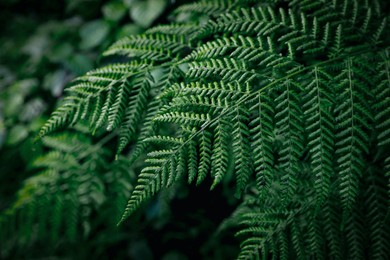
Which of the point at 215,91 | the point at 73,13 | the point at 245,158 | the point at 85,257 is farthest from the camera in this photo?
the point at 73,13

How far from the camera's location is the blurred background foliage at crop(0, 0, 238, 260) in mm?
1885

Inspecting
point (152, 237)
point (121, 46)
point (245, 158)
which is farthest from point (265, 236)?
point (152, 237)

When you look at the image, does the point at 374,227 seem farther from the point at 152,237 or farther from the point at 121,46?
the point at 152,237

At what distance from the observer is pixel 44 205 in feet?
5.91

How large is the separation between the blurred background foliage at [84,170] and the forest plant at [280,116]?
0.68 meters

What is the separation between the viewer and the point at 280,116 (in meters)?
1.04

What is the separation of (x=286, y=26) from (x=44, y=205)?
5.48 ft

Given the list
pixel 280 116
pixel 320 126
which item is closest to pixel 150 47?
pixel 280 116

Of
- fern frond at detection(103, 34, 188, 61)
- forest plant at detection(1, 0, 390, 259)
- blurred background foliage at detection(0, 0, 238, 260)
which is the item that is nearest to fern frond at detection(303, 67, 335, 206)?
forest plant at detection(1, 0, 390, 259)

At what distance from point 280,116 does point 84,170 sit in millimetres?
1368

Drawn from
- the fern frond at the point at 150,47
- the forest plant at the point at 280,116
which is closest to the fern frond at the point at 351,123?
the forest plant at the point at 280,116

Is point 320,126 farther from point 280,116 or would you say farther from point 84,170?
point 84,170

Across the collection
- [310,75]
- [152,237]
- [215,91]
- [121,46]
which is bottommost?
[152,237]

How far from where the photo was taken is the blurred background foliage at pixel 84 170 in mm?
→ 1885
